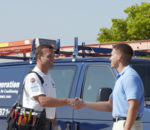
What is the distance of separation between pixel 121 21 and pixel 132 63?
37261mm

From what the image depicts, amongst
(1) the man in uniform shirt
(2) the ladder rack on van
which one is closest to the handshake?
(1) the man in uniform shirt

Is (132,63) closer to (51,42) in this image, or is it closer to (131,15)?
(51,42)

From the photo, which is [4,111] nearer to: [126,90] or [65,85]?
[65,85]

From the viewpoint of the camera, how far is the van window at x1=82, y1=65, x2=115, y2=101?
5504mm

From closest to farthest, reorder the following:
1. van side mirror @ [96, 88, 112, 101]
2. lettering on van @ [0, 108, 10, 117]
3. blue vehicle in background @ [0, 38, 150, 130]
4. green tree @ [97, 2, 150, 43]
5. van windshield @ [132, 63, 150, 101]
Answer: van side mirror @ [96, 88, 112, 101]
blue vehicle in background @ [0, 38, 150, 130]
van windshield @ [132, 63, 150, 101]
lettering on van @ [0, 108, 10, 117]
green tree @ [97, 2, 150, 43]

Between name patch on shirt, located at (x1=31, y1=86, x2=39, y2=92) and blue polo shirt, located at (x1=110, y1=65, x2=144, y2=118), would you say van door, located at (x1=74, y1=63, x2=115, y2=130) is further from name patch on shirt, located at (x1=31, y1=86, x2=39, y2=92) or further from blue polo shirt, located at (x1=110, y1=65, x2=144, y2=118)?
name patch on shirt, located at (x1=31, y1=86, x2=39, y2=92)

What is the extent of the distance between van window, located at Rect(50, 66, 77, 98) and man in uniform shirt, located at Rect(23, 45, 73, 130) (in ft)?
3.12

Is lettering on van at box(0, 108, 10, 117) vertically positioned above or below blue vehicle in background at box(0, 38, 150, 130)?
below

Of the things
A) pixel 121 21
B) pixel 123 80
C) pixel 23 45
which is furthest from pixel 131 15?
pixel 123 80

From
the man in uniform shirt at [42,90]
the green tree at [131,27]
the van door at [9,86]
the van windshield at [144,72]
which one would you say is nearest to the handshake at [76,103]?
the man in uniform shirt at [42,90]

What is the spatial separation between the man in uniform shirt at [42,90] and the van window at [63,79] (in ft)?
3.12

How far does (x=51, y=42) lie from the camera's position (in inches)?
262

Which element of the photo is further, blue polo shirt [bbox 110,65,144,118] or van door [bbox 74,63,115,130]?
van door [bbox 74,63,115,130]

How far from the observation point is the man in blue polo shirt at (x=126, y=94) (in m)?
4.03
